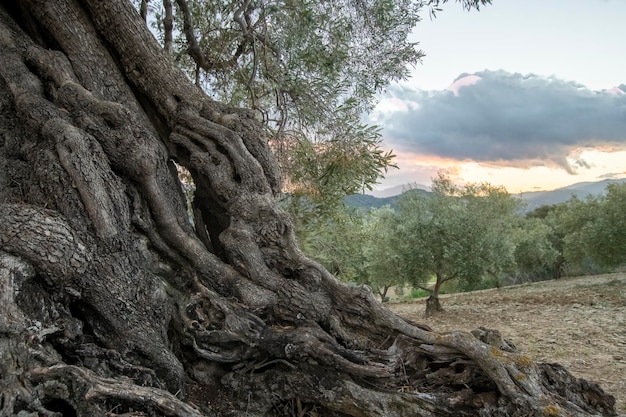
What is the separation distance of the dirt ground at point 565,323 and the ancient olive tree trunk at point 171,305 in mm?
2461

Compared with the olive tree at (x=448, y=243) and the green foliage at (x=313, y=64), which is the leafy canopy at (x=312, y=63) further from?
the olive tree at (x=448, y=243)

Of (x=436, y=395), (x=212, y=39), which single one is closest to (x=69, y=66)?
(x=212, y=39)

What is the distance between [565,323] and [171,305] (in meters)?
12.5

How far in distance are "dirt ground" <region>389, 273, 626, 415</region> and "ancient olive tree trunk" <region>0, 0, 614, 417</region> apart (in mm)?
2461

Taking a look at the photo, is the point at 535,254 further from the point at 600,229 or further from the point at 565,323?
the point at 565,323

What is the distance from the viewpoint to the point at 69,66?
5.36 meters

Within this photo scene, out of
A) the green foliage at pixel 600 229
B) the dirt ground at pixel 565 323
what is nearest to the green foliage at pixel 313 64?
the dirt ground at pixel 565 323

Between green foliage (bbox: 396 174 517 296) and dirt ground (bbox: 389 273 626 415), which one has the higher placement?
green foliage (bbox: 396 174 517 296)

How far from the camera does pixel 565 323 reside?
13.4 m

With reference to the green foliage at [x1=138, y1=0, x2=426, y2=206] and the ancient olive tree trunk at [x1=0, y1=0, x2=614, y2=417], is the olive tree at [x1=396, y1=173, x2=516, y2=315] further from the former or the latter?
the ancient olive tree trunk at [x1=0, y1=0, x2=614, y2=417]

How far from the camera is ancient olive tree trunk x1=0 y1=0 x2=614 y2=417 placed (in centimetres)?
366

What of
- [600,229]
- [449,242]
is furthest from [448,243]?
[600,229]

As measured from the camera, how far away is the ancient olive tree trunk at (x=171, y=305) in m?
3.66

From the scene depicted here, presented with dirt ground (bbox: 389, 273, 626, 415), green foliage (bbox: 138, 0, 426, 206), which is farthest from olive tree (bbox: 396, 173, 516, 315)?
green foliage (bbox: 138, 0, 426, 206)
